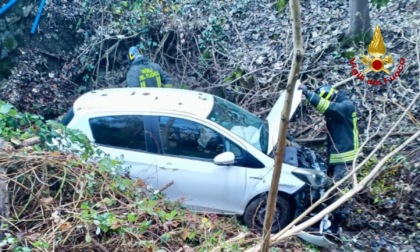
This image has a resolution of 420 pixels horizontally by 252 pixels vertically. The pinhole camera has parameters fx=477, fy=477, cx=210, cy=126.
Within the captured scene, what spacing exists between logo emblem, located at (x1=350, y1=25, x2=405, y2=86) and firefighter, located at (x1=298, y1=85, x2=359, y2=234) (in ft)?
6.57

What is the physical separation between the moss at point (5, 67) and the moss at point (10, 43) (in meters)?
0.26

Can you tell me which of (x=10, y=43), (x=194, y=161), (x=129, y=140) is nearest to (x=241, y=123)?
(x=194, y=161)

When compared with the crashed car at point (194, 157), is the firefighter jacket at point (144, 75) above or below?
Result: above

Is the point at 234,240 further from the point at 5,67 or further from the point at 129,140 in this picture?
the point at 5,67

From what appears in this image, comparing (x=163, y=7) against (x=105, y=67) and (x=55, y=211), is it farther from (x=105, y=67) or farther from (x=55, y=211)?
(x=55, y=211)

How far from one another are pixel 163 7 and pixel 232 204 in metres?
6.47

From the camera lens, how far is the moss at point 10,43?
10109 millimetres

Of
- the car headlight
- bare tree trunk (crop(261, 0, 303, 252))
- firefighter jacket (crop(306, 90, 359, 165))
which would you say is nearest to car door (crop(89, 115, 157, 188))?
the car headlight

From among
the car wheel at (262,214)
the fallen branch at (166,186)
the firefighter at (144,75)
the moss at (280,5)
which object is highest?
the moss at (280,5)

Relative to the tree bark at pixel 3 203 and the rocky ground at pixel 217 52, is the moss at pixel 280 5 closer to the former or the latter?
the rocky ground at pixel 217 52

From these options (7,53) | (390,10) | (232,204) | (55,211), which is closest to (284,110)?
(55,211)

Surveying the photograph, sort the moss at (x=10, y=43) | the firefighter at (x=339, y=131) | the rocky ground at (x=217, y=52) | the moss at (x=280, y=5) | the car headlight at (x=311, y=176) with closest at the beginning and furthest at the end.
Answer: the car headlight at (x=311, y=176) → the firefighter at (x=339, y=131) → the rocky ground at (x=217, y=52) → the moss at (x=10, y=43) → the moss at (x=280, y=5)

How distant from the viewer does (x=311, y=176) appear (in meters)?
5.82

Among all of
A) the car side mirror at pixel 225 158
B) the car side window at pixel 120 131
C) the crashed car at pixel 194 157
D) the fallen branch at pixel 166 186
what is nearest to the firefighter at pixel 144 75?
the crashed car at pixel 194 157
